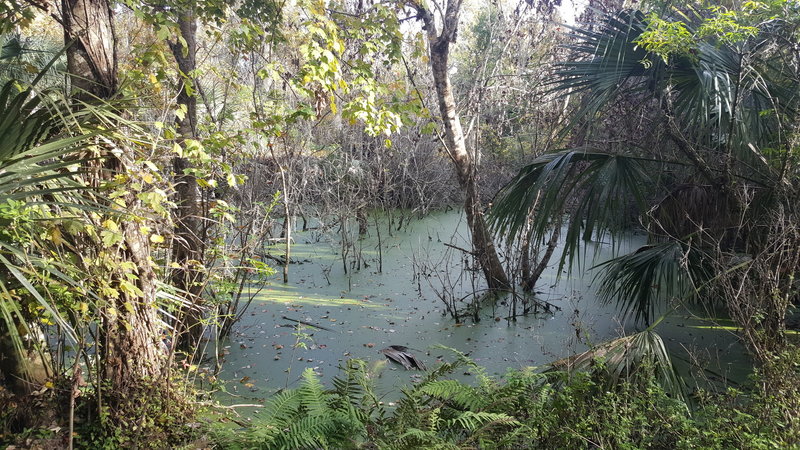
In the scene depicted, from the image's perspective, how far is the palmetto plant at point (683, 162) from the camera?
351cm

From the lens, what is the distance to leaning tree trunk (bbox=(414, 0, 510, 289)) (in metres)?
4.94

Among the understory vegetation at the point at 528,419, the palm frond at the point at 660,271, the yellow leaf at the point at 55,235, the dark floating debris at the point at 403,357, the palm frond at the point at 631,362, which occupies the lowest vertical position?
the dark floating debris at the point at 403,357

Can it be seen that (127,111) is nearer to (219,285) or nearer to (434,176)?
(219,285)

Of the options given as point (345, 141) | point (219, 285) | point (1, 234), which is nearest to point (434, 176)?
point (345, 141)

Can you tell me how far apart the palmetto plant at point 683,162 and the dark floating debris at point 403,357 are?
1.24m

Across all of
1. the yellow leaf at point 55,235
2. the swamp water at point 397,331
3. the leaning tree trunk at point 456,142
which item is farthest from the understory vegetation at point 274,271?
the leaning tree trunk at point 456,142

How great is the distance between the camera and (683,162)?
3.93 metres

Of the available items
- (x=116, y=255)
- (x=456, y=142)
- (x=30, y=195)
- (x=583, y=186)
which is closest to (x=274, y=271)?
(x=116, y=255)

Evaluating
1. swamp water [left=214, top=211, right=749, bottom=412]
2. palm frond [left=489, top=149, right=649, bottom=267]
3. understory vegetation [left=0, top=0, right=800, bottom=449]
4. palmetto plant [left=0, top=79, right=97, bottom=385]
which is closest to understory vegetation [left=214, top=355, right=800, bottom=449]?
understory vegetation [left=0, top=0, right=800, bottom=449]

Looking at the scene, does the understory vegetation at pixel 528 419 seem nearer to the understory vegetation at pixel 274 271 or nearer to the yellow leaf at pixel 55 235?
the understory vegetation at pixel 274 271

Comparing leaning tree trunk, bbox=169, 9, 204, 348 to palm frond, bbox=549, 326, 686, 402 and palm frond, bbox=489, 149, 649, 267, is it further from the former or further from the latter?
palm frond, bbox=549, 326, 686, 402

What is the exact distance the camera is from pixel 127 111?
2572 millimetres

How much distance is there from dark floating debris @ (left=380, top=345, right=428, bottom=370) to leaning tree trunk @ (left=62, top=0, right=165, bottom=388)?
5.68 feet

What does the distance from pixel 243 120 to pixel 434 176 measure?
4010 mm
